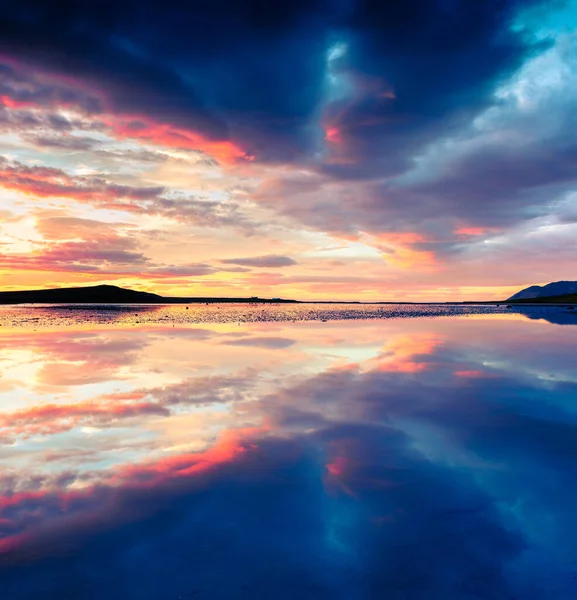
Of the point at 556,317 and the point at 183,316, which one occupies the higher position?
the point at 183,316

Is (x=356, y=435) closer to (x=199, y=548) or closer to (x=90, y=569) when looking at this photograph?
(x=199, y=548)

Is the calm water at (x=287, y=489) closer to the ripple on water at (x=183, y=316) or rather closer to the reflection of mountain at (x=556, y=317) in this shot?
the ripple on water at (x=183, y=316)

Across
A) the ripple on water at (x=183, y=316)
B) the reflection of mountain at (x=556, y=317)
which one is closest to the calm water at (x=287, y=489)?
the ripple on water at (x=183, y=316)

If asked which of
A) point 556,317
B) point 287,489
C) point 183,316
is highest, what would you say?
point 183,316

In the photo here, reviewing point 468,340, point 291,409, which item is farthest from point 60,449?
point 468,340

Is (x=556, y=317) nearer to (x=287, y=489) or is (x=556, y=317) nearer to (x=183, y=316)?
(x=183, y=316)

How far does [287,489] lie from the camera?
7523mm

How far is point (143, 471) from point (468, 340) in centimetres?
2808

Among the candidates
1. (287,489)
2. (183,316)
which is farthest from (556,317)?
(287,489)

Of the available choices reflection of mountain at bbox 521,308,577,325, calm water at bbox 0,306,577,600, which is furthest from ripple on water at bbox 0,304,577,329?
calm water at bbox 0,306,577,600

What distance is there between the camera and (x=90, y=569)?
17.6 feet

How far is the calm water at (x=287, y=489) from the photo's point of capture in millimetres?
5230

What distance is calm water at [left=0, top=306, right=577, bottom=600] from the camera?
5.23 m

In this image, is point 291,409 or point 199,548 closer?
point 199,548
